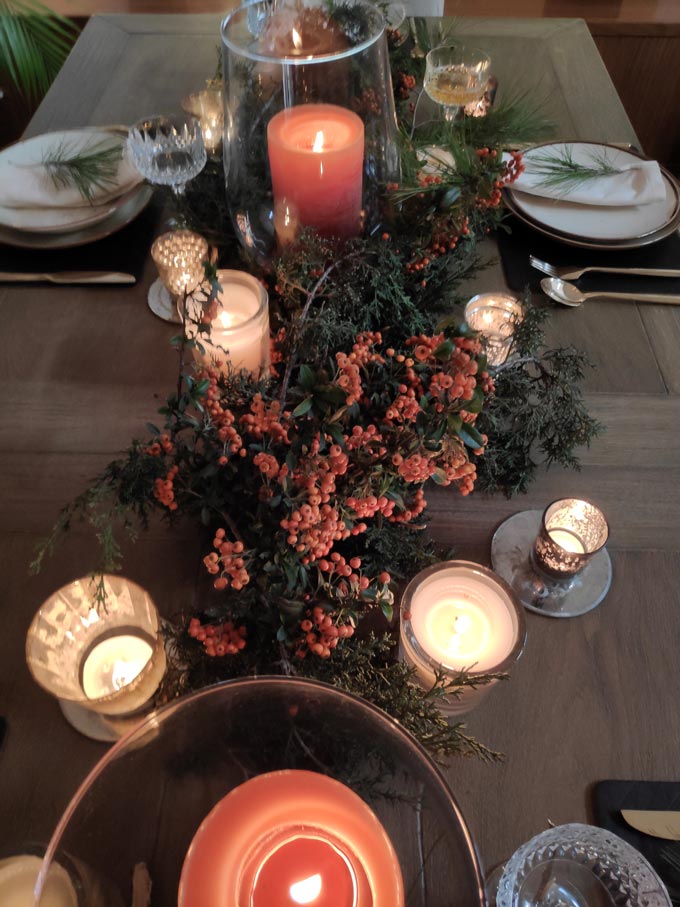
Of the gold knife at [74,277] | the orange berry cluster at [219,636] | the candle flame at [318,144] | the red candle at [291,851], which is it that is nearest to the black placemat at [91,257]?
the gold knife at [74,277]

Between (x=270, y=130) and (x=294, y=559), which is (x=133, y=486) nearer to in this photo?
(x=294, y=559)

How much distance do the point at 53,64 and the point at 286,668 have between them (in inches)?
47.4

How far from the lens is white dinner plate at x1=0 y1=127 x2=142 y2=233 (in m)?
0.78

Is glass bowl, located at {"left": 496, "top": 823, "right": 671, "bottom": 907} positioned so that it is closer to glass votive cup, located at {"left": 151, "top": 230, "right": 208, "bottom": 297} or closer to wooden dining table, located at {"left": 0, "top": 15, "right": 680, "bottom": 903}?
wooden dining table, located at {"left": 0, "top": 15, "right": 680, "bottom": 903}

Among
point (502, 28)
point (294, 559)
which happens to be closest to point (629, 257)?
point (294, 559)

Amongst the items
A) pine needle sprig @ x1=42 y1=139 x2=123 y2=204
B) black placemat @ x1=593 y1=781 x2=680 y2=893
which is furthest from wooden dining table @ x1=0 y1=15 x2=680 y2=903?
pine needle sprig @ x1=42 y1=139 x2=123 y2=204

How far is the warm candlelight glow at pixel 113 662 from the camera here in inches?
19.1

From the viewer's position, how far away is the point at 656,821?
422 mm

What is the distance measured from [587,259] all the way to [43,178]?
2.23ft

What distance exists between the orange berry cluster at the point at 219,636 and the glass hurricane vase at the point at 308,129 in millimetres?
389

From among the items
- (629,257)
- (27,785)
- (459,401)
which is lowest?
(27,785)

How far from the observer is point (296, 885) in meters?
0.32

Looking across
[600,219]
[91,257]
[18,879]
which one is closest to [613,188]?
[600,219]

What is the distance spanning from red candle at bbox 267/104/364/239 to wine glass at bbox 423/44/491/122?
33cm
